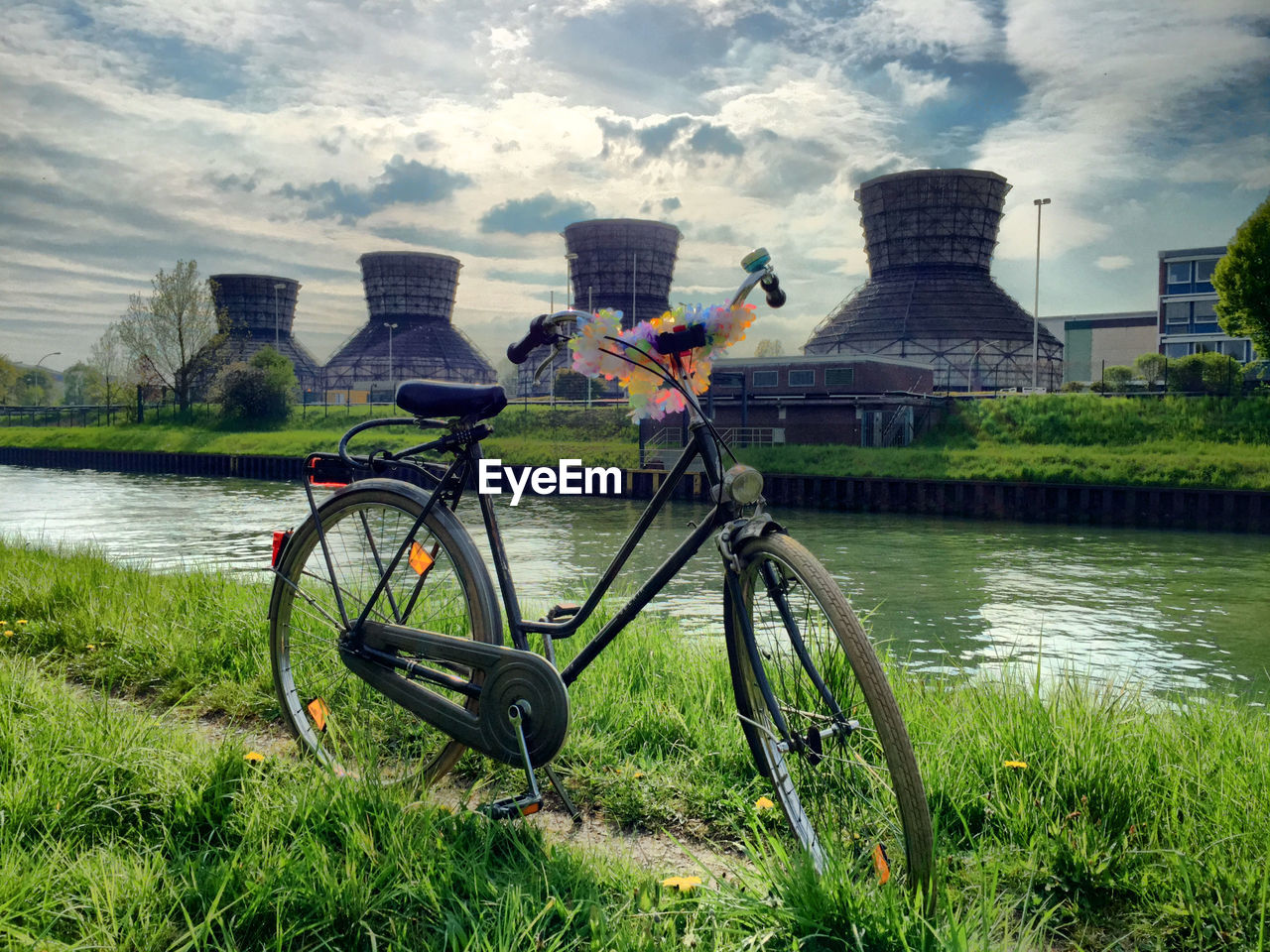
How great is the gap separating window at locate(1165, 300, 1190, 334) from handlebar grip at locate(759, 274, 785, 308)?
66.4m

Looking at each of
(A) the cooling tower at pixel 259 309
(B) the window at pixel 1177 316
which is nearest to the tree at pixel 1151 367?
(B) the window at pixel 1177 316

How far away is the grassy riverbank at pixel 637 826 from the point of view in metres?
1.78

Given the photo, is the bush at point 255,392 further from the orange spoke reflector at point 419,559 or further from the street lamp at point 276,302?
the orange spoke reflector at point 419,559

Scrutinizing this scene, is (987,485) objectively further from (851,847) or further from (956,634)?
(851,847)

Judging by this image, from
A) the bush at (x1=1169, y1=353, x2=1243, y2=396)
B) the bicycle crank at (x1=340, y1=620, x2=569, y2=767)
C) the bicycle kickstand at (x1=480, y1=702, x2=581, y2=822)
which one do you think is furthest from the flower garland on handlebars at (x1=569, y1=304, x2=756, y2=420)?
the bush at (x1=1169, y1=353, x2=1243, y2=396)

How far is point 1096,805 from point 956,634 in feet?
31.1

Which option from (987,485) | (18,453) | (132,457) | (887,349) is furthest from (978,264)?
(18,453)

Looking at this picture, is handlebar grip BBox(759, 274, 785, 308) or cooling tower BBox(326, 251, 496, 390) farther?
cooling tower BBox(326, 251, 496, 390)

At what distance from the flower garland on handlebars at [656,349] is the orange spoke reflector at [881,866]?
1.13m

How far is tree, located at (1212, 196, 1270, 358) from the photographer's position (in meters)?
33.1

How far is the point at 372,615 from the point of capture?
9.44ft

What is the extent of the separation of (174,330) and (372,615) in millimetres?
56421

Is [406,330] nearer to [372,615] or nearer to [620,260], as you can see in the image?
[620,260]

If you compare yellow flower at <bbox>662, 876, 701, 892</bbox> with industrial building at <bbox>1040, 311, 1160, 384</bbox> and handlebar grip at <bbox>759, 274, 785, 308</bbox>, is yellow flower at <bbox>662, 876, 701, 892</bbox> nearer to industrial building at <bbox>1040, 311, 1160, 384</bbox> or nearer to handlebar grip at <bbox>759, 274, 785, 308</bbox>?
handlebar grip at <bbox>759, 274, 785, 308</bbox>
